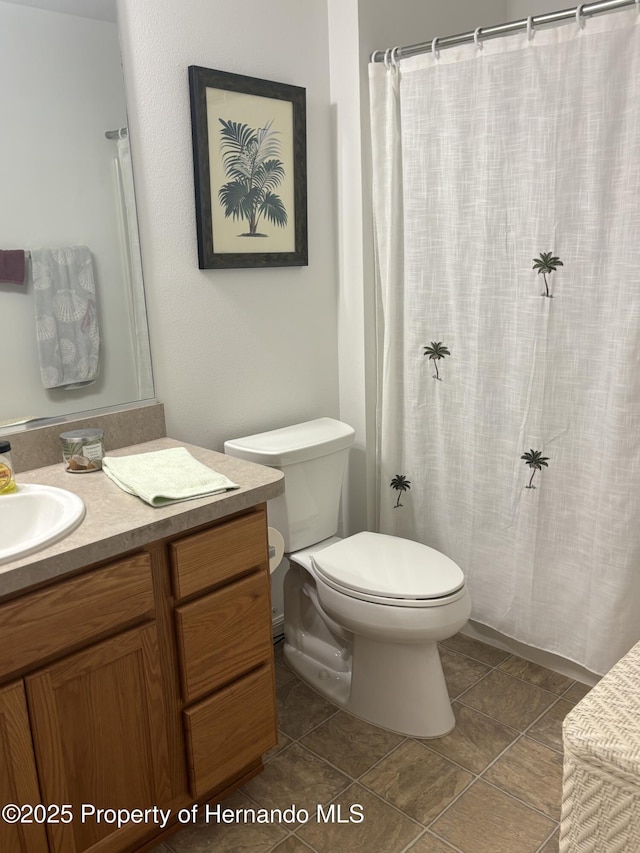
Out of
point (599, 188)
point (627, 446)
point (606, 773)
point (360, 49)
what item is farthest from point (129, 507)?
point (360, 49)

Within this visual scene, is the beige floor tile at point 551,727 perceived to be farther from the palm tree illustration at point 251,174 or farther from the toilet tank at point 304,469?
the palm tree illustration at point 251,174

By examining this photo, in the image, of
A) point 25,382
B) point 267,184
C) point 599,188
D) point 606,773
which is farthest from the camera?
point 267,184

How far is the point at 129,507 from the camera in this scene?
1.50 metres

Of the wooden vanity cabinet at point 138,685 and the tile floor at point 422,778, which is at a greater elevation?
the wooden vanity cabinet at point 138,685

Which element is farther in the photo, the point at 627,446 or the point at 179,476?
the point at 627,446

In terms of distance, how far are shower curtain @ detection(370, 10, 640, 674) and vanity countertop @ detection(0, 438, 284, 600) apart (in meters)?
0.82

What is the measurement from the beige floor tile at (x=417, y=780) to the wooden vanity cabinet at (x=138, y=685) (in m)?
0.32

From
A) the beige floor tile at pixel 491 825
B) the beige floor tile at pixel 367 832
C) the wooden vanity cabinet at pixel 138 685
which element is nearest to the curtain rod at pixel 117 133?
the wooden vanity cabinet at pixel 138 685

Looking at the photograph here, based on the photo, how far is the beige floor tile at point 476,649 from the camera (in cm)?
236

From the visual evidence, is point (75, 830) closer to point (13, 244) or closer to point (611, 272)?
point (13, 244)

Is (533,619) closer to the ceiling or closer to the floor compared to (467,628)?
closer to the ceiling

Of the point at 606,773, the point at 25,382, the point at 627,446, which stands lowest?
the point at 606,773

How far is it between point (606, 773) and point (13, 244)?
5.25ft

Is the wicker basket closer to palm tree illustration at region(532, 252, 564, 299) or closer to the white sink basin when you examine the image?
the white sink basin
